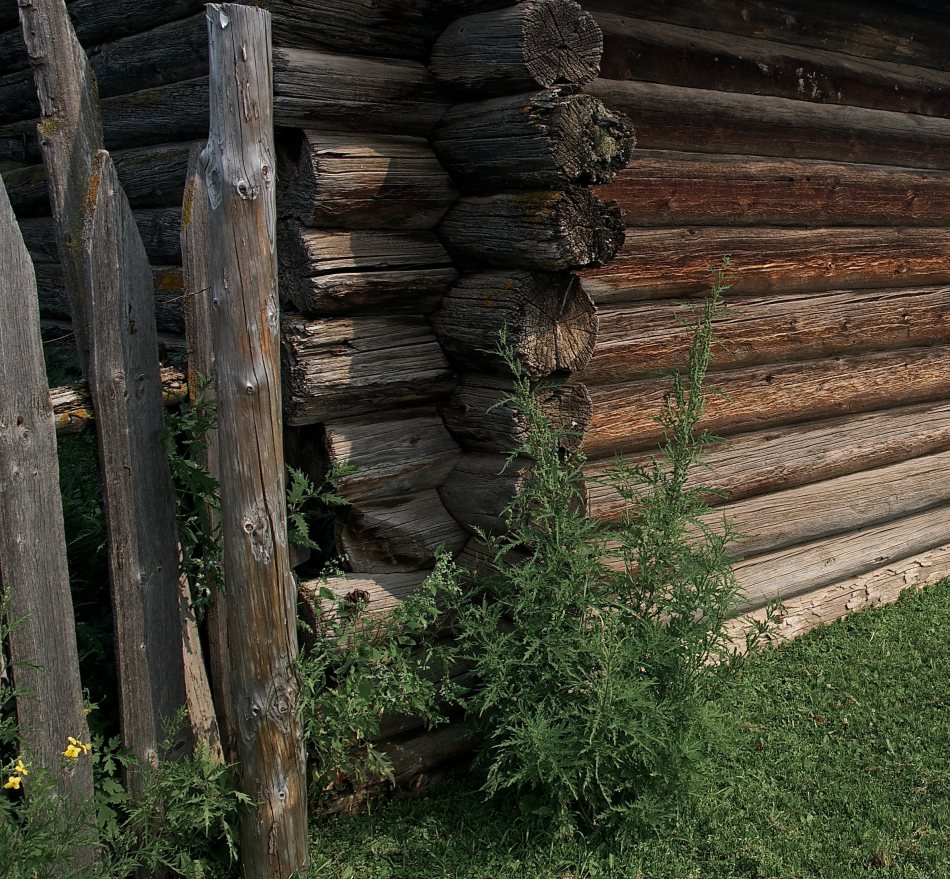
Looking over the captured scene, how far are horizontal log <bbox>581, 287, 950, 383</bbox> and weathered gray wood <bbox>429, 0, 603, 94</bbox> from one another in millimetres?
931

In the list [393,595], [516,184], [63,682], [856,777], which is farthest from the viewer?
[856,777]

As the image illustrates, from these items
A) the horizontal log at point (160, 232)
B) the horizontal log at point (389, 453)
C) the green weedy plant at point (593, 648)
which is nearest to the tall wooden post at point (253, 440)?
the horizontal log at point (389, 453)

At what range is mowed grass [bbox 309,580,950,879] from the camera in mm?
3135

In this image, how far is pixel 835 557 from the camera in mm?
5066

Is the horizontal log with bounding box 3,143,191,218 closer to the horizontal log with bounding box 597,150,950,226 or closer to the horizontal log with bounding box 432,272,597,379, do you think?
the horizontal log with bounding box 432,272,597,379

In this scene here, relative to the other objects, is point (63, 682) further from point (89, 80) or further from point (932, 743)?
point (932, 743)

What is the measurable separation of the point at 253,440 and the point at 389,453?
76cm

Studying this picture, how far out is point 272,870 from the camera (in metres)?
2.88

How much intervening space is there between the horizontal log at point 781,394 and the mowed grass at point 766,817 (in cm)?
101

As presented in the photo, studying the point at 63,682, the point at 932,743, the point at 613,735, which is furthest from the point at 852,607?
the point at 63,682

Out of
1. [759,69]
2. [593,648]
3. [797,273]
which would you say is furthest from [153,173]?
[797,273]

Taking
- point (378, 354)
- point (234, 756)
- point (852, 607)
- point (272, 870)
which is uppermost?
point (378, 354)

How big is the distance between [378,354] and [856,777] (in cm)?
222

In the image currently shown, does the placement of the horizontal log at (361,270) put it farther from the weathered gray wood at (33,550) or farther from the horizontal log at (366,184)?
the weathered gray wood at (33,550)
